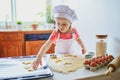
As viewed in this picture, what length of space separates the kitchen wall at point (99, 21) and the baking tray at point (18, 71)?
0.56 m

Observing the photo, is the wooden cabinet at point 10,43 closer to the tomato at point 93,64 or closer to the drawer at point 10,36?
the drawer at point 10,36

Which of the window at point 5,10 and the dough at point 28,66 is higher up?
the window at point 5,10

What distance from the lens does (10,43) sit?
286 cm

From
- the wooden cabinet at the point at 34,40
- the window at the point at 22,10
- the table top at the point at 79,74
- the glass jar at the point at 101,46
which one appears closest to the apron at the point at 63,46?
the glass jar at the point at 101,46

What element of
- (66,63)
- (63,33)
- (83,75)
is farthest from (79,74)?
(63,33)

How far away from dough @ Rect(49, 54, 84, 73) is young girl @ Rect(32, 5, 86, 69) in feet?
0.34

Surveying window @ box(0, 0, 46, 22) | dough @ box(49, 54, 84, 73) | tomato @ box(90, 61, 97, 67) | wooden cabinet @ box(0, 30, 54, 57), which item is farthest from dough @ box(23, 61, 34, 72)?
window @ box(0, 0, 46, 22)

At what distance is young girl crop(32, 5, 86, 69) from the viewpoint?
1.21 metres

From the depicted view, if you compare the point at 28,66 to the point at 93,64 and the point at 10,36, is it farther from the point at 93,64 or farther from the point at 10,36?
the point at 10,36

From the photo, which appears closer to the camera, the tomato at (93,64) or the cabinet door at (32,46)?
the tomato at (93,64)

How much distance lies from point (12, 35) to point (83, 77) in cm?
215

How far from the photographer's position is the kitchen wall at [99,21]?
1.23 meters

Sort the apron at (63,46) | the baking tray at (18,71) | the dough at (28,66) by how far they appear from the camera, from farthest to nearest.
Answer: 1. the apron at (63,46)
2. the dough at (28,66)
3. the baking tray at (18,71)

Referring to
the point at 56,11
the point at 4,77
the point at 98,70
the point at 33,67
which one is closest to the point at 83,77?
the point at 98,70
